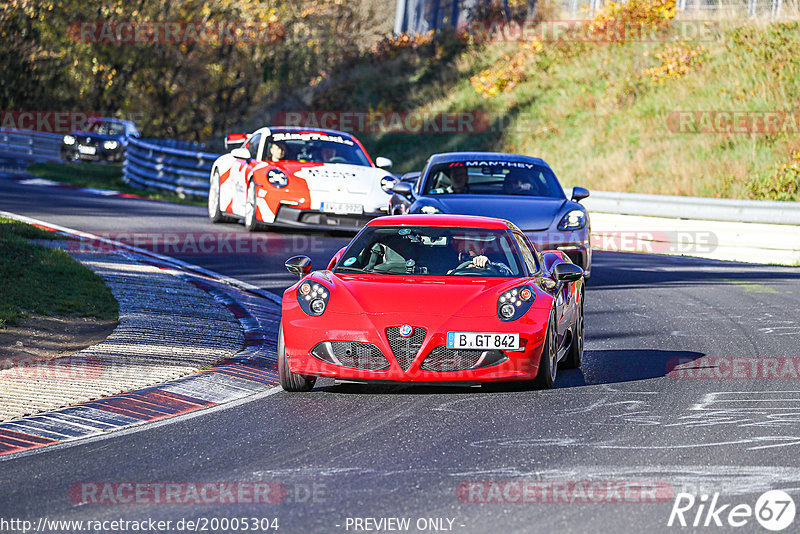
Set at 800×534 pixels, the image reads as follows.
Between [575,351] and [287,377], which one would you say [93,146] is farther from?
[287,377]

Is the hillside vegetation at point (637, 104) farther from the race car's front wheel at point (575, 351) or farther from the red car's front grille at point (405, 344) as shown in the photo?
the red car's front grille at point (405, 344)

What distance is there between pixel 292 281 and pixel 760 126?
54.0 feet

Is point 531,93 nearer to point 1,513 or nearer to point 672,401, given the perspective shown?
point 672,401

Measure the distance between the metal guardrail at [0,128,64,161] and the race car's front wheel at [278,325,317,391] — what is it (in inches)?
1496

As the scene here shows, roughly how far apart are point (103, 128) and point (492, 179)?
30638 mm

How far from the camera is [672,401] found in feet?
28.0

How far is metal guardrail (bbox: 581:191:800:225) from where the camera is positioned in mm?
19797

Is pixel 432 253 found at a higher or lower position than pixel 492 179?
lower

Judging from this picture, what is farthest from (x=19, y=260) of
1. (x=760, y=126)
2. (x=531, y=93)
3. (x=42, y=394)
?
(x=531, y=93)

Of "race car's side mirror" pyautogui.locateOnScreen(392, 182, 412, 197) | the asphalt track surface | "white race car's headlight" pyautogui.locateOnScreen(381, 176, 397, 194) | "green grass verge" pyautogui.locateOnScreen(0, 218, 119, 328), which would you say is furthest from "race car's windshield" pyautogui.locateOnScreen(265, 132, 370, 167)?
the asphalt track surface

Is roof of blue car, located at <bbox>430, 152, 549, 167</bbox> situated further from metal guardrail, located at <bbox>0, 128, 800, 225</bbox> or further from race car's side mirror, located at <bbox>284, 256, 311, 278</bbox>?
race car's side mirror, located at <bbox>284, 256, 311, 278</bbox>

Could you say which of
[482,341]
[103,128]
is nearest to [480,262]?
[482,341]

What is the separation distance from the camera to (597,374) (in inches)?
380

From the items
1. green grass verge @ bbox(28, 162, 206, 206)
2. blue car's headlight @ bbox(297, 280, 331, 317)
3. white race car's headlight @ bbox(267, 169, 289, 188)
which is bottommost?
green grass verge @ bbox(28, 162, 206, 206)
